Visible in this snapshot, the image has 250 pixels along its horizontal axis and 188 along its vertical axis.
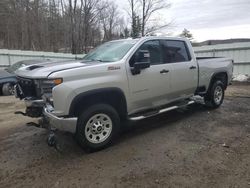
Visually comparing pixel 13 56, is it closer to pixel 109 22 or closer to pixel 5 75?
pixel 5 75

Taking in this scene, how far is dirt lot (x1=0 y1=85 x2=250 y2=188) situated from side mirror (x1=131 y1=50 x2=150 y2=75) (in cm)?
137

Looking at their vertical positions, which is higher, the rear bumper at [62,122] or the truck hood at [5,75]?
the truck hood at [5,75]

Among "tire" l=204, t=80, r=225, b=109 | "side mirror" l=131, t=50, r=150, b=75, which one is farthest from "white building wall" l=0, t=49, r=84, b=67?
"side mirror" l=131, t=50, r=150, b=75

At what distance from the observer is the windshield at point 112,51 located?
4.91 metres

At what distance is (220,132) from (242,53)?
9766 millimetres

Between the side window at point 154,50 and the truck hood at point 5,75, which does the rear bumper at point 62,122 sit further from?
the truck hood at point 5,75

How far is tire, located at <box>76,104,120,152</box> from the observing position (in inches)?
164

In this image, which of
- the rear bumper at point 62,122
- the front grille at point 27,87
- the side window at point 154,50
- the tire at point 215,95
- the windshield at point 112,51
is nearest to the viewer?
the rear bumper at point 62,122

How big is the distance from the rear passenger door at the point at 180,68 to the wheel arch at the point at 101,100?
142cm

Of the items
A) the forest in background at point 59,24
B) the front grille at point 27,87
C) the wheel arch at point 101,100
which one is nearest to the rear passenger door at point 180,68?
the wheel arch at point 101,100

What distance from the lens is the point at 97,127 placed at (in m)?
4.39

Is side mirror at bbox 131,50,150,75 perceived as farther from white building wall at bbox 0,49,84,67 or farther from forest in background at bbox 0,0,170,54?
forest in background at bbox 0,0,170,54

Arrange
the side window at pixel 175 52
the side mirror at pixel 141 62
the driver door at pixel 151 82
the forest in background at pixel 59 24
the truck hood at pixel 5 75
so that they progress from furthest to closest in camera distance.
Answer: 1. the forest in background at pixel 59 24
2. the truck hood at pixel 5 75
3. the side window at pixel 175 52
4. the driver door at pixel 151 82
5. the side mirror at pixel 141 62

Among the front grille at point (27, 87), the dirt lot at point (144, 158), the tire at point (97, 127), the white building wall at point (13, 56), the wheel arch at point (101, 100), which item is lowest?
the dirt lot at point (144, 158)
